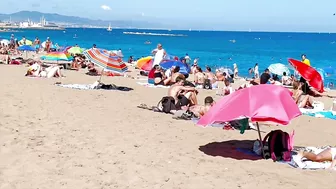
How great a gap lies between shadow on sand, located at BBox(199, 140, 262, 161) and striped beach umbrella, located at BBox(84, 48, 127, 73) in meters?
5.97

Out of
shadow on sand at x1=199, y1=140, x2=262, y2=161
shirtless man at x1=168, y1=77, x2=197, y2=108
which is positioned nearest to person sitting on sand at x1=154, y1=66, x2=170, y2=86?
shirtless man at x1=168, y1=77, x2=197, y2=108

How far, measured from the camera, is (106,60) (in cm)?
1281

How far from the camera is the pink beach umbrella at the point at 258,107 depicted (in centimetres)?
605

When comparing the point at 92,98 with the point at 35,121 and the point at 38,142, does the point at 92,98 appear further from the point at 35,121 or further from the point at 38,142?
the point at 38,142

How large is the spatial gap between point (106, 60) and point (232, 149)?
21.3 feet

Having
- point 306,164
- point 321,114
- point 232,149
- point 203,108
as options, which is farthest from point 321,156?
point 321,114

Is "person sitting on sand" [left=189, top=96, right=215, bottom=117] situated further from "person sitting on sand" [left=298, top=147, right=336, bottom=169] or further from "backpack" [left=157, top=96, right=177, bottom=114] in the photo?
"person sitting on sand" [left=298, top=147, right=336, bottom=169]

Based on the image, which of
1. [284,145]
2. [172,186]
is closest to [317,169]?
[284,145]

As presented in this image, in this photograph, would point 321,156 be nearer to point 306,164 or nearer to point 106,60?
point 306,164

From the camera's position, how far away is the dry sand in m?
5.40

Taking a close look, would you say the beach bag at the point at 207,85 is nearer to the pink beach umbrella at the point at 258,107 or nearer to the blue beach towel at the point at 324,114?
the blue beach towel at the point at 324,114

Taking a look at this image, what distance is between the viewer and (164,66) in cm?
1714

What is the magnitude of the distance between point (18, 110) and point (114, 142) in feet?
9.70

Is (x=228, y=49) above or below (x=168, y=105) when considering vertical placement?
below
